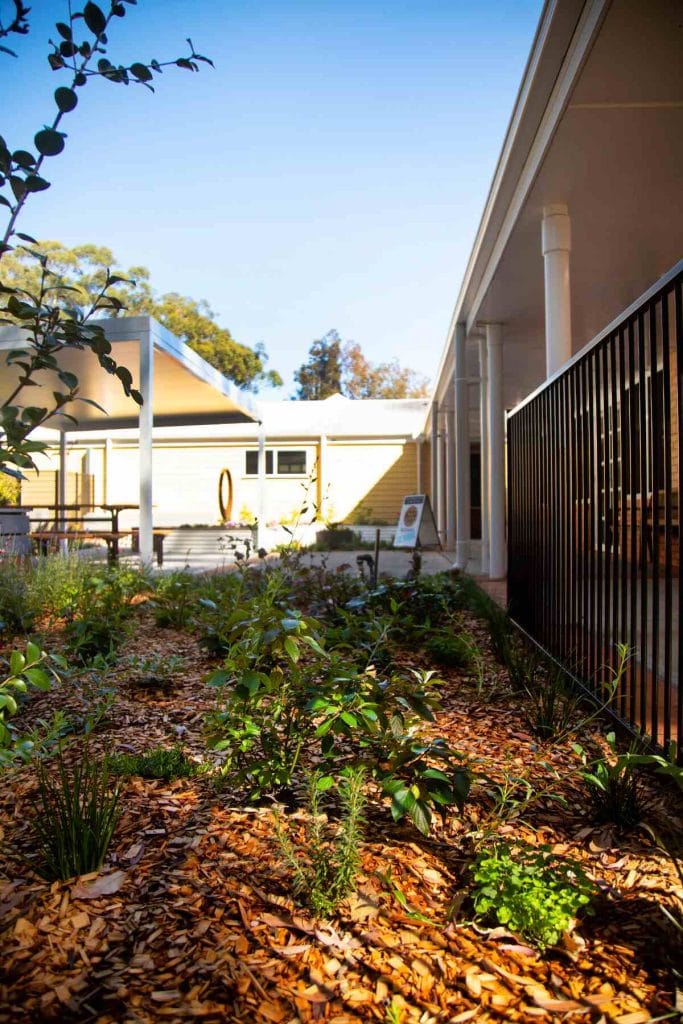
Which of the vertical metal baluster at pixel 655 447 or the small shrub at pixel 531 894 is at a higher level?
the vertical metal baluster at pixel 655 447

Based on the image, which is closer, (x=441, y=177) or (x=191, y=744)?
(x=191, y=744)

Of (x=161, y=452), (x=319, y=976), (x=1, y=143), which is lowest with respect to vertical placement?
(x=319, y=976)

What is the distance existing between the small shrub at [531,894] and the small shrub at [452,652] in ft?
6.97

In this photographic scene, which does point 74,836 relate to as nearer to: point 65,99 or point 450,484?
point 65,99

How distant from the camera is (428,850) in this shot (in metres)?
2.04

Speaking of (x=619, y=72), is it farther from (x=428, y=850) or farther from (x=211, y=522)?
(x=211, y=522)

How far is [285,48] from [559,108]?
177 centimetres

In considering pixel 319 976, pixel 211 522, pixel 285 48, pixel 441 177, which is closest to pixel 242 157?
pixel 441 177

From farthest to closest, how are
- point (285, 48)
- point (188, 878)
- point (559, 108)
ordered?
point (285, 48)
point (559, 108)
point (188, 878)

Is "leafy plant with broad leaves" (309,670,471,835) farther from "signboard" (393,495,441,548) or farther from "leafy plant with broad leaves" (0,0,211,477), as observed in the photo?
"signboard" (393,495,441,548)

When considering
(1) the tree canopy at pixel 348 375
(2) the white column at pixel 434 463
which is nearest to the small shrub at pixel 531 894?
(2) the white column at pixel 434 463

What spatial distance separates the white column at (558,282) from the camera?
5.71 m

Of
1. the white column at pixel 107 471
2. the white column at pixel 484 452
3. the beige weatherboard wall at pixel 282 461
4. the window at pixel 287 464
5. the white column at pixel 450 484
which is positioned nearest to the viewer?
the white column at pixel 484 452

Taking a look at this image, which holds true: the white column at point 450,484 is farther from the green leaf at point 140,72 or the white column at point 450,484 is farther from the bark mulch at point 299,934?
the green leaf at point 140,72
